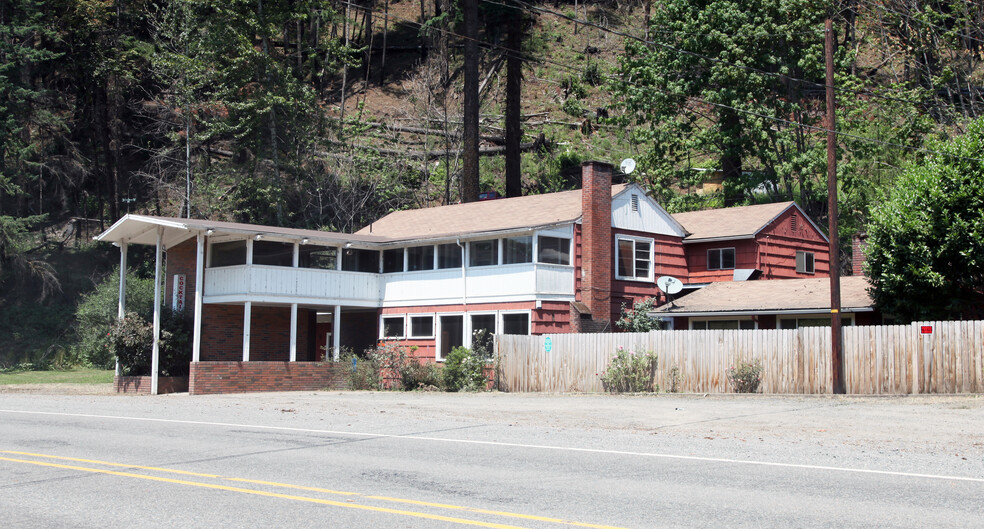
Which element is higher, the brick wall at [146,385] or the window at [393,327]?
the window at [393,327]

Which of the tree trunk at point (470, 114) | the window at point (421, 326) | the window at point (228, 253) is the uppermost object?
the tree trunk at point (470, 114)

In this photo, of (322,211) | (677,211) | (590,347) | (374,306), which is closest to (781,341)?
(590,347)

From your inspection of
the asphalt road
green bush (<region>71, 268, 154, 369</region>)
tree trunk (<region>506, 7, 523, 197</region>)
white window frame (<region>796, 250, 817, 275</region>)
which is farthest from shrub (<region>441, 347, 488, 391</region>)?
tree trunk (<region>506, 7, 523, 197</region>)

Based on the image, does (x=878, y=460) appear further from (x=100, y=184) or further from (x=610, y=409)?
(x=100, y=184)

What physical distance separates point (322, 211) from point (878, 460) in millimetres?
41399

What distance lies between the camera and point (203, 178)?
1844 inches

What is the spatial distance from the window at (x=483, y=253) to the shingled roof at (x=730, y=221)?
28.0 ft

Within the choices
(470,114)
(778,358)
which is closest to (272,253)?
(470,114)

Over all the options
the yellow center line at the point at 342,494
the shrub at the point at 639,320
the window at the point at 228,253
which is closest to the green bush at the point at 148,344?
the window at the point at 228,253

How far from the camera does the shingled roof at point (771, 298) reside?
28.9 m

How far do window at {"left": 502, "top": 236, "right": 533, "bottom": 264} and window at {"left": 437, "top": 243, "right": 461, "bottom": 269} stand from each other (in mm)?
2090

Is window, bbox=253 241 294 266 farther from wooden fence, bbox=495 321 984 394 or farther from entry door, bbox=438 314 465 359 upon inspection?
wooden fence, bbox=495 321 984 394

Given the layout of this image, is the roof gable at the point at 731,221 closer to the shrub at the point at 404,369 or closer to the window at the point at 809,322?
the window at the point at 809,322

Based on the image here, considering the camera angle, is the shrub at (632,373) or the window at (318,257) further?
the window at (318,257)
